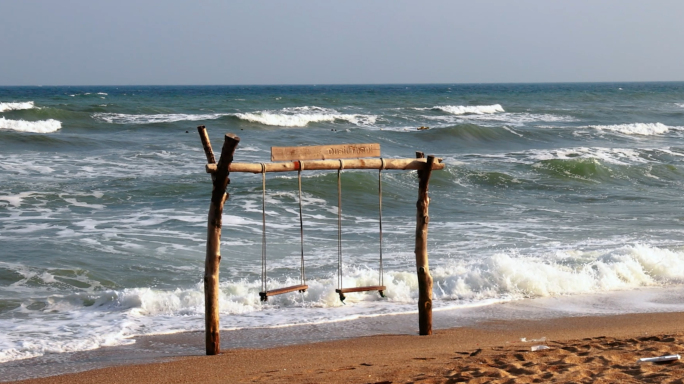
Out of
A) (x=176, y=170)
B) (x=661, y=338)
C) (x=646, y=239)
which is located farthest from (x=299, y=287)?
(x=176, y=170)

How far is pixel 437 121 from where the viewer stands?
1478 inches

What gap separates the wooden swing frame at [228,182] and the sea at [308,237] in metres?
0.76

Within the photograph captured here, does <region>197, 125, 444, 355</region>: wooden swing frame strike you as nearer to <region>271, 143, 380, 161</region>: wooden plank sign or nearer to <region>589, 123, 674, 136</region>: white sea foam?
<region>271, 143, 380, 161</region>: wooden plank sign

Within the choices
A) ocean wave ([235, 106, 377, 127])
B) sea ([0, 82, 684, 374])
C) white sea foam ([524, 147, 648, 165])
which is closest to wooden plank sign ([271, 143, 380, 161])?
sea ([0, 82, 684, 374])

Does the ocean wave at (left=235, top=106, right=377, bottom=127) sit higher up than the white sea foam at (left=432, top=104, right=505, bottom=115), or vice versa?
the white sea foam at (left=432, top=104, right=505, bottom=115)

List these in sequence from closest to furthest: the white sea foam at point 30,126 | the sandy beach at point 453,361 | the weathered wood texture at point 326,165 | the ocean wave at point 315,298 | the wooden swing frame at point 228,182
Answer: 1. the sandy beach at point 453,361
2. the wooden swing frame at point 228,182
3. the weathered wood texture at point 326,165
4. the ocean wave at point 315,298
5. the white sea foam at point 30,126

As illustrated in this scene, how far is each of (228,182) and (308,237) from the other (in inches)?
250

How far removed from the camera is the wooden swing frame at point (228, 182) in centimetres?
623

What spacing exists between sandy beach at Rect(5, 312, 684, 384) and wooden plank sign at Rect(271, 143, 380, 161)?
1749mm

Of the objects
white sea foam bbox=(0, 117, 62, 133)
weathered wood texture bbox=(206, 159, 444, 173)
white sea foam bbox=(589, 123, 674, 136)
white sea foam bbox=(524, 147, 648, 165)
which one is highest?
weathered wood texture bbox=(206, 159, 444, 173)

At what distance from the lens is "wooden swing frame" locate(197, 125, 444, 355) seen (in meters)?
6.23

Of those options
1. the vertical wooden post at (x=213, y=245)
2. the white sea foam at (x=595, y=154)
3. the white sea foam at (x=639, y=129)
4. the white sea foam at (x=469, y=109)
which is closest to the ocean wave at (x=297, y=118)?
the white sea foam at (x=469, y=109)

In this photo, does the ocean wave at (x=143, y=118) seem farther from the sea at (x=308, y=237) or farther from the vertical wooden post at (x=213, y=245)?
the vertical wooden post at (x=213, y=245)

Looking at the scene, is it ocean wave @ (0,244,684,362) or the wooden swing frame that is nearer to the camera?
the wooden swing frame
